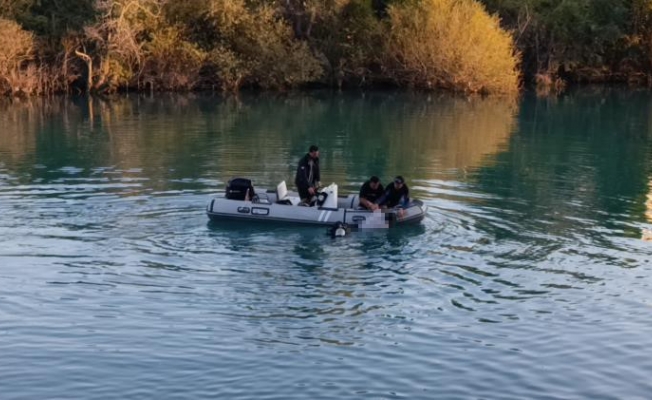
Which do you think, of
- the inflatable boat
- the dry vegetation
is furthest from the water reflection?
the inflatable boat

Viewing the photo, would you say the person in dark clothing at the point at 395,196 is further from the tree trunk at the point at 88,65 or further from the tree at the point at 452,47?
the tree trunk at the point at 88,65

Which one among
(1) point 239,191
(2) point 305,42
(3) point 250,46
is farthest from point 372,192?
(2) point 305,42

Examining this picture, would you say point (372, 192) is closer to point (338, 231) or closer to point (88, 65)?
point (338, 231)

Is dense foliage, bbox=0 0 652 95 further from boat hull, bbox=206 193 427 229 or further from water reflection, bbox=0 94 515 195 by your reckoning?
boat hull, bbox=206 193 427 229

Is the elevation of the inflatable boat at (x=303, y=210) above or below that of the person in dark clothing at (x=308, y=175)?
below

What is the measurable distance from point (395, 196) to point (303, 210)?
6.48 feet

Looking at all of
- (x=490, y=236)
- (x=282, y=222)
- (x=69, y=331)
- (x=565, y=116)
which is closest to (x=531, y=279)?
(x=490, y=236)

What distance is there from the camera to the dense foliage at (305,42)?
48750mm

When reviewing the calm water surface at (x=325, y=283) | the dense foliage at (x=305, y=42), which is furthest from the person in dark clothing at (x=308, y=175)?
the dense foliage at (x=305, y=42)

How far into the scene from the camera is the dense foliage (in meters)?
48.8

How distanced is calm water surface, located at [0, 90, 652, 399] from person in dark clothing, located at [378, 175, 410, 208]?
815 millimetres

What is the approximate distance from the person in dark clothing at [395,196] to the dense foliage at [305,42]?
31197mm

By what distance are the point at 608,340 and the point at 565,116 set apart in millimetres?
30218

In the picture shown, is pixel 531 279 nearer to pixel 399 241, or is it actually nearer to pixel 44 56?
pixel 399 241
